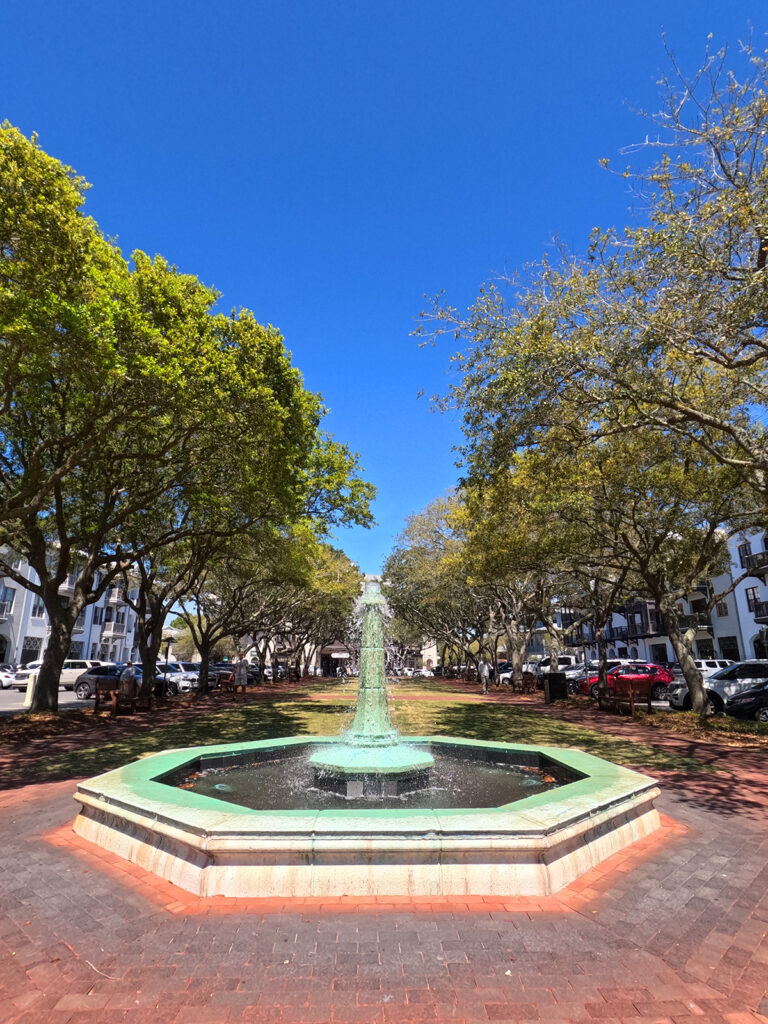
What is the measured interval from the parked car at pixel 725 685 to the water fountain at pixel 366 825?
14.4 meters

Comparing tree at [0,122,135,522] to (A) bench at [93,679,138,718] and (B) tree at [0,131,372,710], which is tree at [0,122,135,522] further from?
(A) bench at [93,679,138,718]

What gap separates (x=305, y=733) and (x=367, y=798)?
709 centimetres

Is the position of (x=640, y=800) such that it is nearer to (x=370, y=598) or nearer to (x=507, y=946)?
(x=507, y=946)

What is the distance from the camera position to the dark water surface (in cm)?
655

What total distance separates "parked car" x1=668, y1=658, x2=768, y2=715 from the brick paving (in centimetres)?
1646

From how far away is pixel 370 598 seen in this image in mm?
10273

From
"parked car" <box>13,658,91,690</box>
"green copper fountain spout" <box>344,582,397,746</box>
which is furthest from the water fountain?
"parked car" <box>13,658,91,690</box>

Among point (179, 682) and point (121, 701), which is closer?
point (121, 701)

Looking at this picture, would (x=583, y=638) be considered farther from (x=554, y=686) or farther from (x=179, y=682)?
(x=179, y=682)

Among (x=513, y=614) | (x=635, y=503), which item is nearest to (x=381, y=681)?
(x=635, y=503)

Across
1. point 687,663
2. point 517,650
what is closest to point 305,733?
point 687,663

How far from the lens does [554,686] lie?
2481 centimetres

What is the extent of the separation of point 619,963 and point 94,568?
16.4 meters

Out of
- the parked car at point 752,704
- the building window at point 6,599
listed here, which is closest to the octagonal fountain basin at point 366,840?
the parked car at point 752,704
